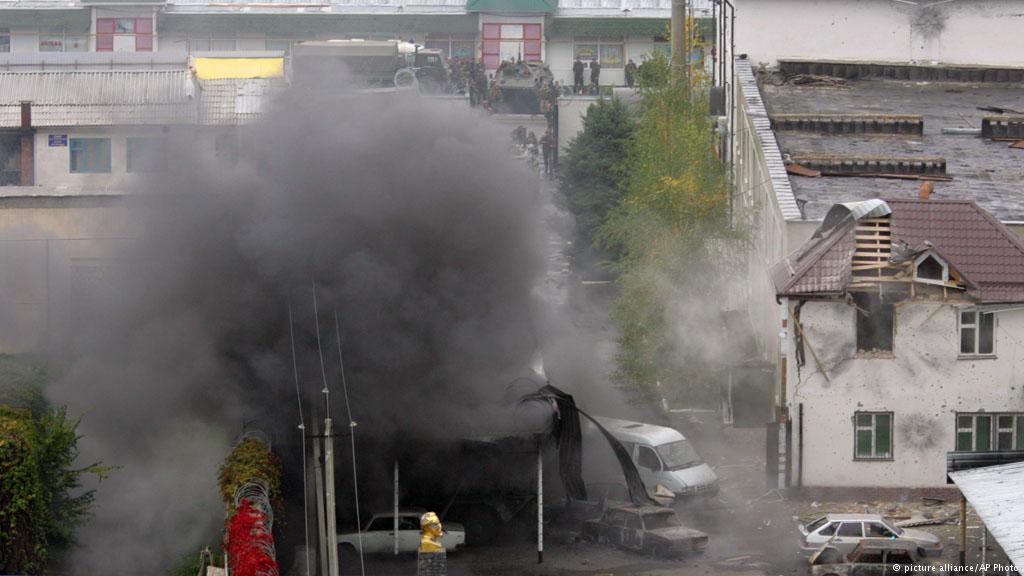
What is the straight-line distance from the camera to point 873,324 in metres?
23.2

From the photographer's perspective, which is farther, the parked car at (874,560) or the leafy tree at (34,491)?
the parked car at (874,560)

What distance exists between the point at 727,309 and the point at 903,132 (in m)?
5.40

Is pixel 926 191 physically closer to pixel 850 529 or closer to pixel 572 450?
pixel 850 529

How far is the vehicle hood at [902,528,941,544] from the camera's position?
19.8 metres

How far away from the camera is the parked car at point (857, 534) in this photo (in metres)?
19.8

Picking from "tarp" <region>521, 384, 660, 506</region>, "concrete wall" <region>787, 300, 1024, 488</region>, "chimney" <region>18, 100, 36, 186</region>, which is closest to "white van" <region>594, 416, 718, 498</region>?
"tarp" <region>521, 384, 660, 506</region>

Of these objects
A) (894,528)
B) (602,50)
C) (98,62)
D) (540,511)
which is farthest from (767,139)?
(602,50)

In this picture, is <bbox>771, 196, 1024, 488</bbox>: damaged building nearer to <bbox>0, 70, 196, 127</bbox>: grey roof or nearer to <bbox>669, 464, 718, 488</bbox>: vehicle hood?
<bbox>669, 464, 718, 488</bbox>: vehicle hood

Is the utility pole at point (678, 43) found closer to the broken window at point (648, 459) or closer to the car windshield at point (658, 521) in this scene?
the broken window at point (648, 459)

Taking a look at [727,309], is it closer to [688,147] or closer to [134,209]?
[688,147]

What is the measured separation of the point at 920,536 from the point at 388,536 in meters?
7.29

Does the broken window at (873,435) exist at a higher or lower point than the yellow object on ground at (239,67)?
lower

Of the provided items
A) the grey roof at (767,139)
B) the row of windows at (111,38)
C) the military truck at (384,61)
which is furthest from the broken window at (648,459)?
the row of windows at (111,38)

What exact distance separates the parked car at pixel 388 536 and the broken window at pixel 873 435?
6.73 meters
